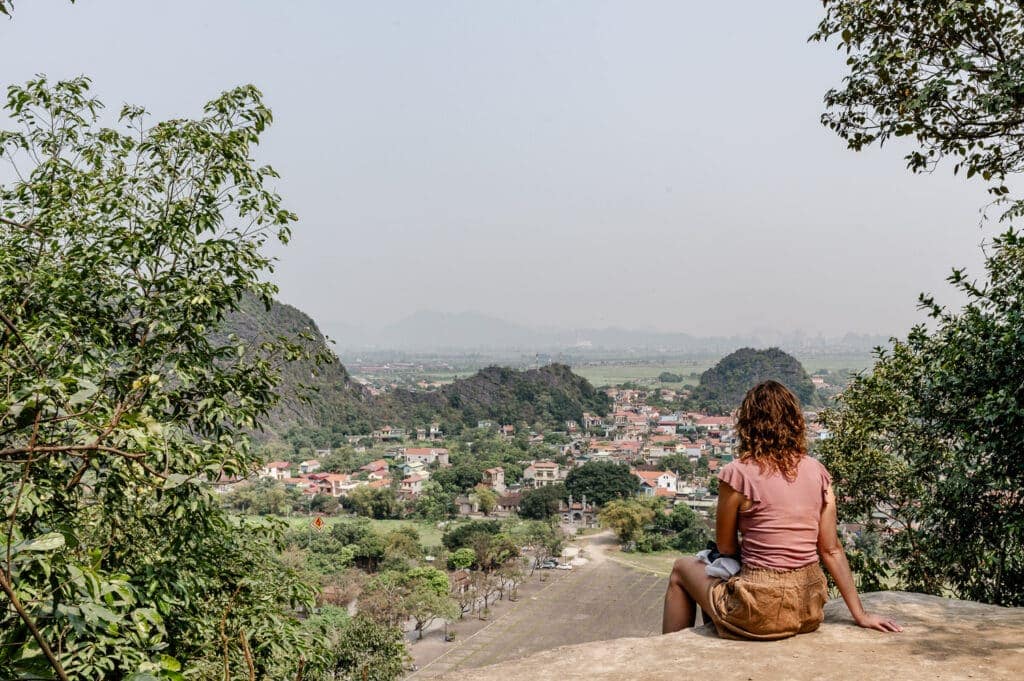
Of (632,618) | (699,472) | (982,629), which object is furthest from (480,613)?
(699,472)

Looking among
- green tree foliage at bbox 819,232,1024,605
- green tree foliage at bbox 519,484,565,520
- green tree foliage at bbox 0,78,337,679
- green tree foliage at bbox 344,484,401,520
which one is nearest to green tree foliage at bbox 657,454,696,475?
green tree foliage at bbox 519,484,565,520

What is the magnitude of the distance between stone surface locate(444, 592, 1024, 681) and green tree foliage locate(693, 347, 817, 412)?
85.0 m

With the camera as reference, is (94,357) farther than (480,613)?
No

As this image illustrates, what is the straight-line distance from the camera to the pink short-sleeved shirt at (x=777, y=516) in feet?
8.02

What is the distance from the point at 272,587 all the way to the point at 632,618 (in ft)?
85.8

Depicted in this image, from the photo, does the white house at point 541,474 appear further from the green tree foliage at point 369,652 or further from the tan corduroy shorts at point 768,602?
the tan corduroy shorts at point 768,602

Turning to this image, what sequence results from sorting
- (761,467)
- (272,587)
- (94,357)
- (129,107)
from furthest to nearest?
(129,107), (272,587), (94,357), (761,467)

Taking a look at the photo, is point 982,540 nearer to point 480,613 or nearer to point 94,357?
point 94,357

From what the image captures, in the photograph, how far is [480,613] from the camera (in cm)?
2836

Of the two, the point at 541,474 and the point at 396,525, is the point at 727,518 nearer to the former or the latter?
the point at 396,525

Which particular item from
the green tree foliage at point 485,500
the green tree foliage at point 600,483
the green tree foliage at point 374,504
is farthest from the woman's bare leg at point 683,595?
the green tree foliage at point 485,500

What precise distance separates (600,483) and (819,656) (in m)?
46.6

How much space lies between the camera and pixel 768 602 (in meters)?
2.43

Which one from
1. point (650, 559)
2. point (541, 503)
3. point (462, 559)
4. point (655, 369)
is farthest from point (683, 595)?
point (655, 369)
